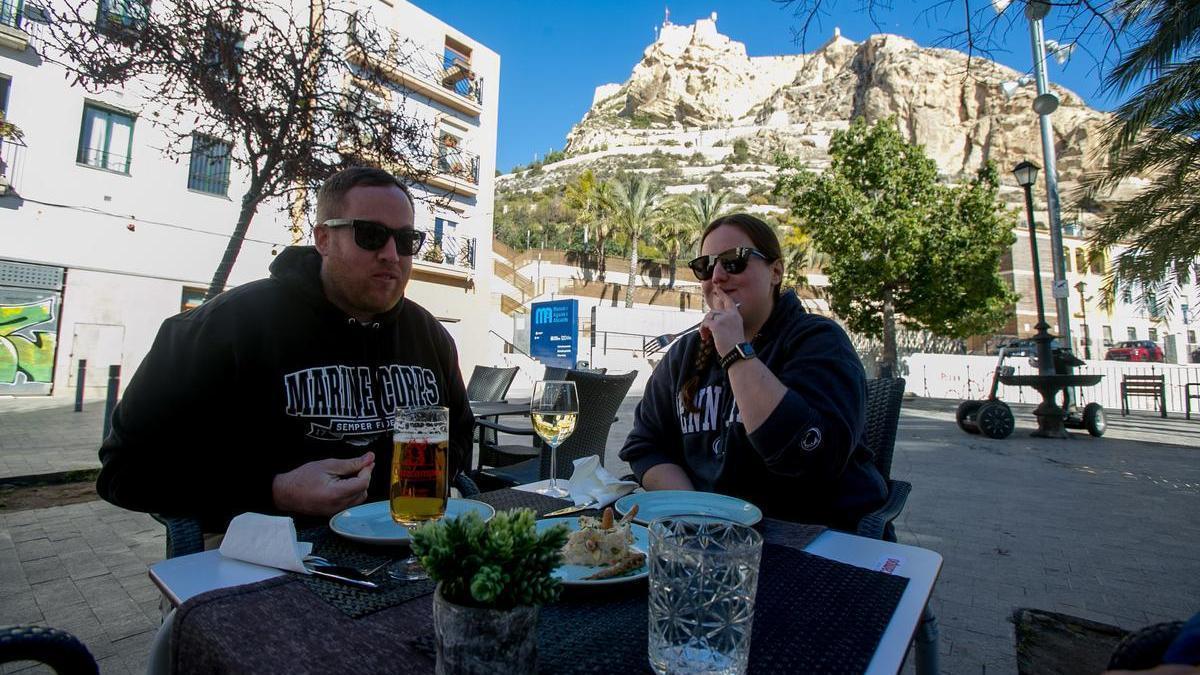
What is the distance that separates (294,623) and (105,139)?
739 inches

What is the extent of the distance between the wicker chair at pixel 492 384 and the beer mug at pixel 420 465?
5.98 meters

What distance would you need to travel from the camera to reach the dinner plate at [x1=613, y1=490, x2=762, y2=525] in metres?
1.44

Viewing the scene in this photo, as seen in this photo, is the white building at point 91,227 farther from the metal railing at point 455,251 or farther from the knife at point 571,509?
the knife at point 571,509

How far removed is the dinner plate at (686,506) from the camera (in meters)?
1.44

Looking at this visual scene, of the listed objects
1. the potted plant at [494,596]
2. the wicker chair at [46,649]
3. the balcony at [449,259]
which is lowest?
the wicker chair at [46,649]

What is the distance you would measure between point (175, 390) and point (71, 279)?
54.4 feet

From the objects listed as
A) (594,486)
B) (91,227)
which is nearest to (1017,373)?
(594,486)

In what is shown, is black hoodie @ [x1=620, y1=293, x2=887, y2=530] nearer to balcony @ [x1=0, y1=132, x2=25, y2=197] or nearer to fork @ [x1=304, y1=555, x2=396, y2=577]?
fork @ [x1=304, y1=555, x2=396, y2=577]

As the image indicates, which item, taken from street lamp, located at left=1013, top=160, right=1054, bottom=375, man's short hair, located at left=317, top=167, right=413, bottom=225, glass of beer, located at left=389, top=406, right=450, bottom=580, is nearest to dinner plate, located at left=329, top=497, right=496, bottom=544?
glass of beer, located at left=389, top=406, right=450, bottom=580

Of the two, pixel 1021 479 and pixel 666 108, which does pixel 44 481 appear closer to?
pixel 1021 479

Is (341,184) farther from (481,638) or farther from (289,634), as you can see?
(481,638)

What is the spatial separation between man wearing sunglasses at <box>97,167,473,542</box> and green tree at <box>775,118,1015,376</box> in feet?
67.6

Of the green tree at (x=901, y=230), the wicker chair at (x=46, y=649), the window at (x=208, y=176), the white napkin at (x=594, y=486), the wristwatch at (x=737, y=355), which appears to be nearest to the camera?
the wicker chair at (x=46, y=649)

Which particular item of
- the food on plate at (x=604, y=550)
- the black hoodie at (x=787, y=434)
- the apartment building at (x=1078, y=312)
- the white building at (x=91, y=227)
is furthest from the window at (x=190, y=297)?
the apartment building at (x=1078, y=312)
